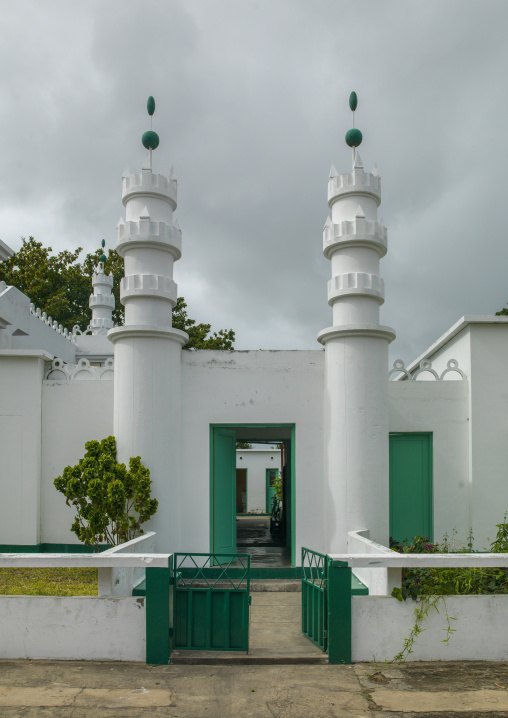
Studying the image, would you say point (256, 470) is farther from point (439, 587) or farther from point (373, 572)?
point (439, 587)

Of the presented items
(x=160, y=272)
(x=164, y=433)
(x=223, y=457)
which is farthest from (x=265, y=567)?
(x=160, y=272)

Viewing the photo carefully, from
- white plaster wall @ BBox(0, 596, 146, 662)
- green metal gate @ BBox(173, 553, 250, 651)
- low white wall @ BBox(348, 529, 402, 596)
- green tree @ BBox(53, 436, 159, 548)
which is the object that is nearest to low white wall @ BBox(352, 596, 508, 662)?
low white wall @ BBox(348, 529, 402, 596)

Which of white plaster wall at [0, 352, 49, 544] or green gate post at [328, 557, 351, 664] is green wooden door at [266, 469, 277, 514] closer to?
white plaster wall at [0, 352, 49, 544]

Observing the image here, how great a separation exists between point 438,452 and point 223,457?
381 cm

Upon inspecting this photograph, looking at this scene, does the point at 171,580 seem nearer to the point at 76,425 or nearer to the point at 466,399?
the point at 76,425

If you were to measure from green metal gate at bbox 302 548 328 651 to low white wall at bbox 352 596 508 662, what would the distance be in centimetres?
36

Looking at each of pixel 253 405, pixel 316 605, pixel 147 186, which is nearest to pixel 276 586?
pixel 316 605

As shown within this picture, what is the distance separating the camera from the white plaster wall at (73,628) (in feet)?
24.2

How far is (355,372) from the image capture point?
10742 millimetres

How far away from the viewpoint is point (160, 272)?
1135 centimetres

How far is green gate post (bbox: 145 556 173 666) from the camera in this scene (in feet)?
24.0

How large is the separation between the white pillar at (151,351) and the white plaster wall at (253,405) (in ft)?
0.91

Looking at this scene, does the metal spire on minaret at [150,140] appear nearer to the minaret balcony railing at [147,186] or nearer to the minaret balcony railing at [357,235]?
the minaret balcony railing at [147,186]

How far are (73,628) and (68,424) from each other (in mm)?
5125
